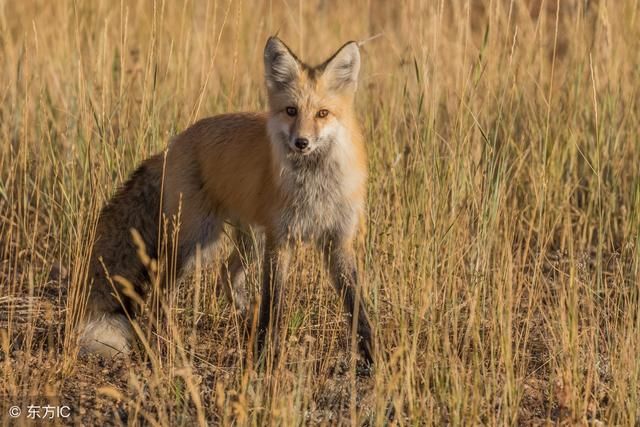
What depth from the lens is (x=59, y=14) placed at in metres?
7.23

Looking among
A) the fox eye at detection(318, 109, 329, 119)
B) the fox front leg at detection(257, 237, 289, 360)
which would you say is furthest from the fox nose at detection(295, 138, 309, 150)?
the fox front leg at detection(257, 237, 289, 360)

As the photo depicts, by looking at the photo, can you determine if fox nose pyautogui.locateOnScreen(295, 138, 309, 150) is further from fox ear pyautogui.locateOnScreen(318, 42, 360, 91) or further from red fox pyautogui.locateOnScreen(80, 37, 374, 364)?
fox ear pyautogui.locateOnScreen(318, 42, 360, 91)

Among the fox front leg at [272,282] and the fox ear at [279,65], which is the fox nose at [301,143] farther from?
the fox front leg at [272,282]

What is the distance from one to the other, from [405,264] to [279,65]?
4.13 feet

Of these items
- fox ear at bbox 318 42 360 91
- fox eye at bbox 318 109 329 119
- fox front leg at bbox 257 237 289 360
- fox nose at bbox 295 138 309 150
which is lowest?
fox front leg at bbox 257 237 289 360

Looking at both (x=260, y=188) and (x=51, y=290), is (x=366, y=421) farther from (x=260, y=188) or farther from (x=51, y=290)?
(x=51, y=290)

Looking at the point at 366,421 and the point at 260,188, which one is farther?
the point at 260,188

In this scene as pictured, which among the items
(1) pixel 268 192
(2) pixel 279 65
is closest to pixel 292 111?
(2) pixel 279 65

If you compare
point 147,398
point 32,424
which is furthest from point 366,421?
point 32,424

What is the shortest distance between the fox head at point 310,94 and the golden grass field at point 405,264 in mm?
374

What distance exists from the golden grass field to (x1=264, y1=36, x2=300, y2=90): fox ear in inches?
13.2

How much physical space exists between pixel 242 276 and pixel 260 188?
2.52ft

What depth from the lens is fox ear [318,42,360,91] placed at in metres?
4.75

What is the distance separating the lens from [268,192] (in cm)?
493
